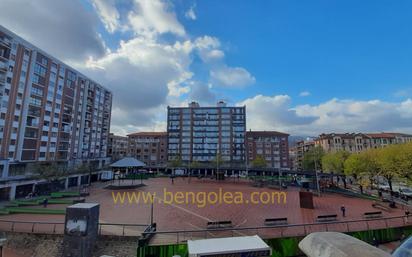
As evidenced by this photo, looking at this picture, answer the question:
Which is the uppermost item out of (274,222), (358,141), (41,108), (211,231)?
(41,108)

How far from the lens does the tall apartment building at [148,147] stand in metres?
86.8

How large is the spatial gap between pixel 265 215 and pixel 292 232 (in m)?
5.37

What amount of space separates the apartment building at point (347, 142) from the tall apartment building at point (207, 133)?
31.6m

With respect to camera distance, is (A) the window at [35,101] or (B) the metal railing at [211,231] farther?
(A) the window at [35,101]

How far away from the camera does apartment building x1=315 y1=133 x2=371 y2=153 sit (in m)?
75.8

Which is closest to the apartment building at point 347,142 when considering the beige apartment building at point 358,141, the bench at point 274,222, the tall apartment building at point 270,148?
the beige apartment building at point 358,141

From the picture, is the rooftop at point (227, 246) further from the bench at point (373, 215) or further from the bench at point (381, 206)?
the bench at point (381, 206)

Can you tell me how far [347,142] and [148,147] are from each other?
74.9 m

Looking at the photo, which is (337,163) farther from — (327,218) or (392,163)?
(327,218)

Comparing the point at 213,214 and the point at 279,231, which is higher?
the point at 279,231

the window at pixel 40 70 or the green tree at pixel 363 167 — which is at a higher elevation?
the window at pixel 40 70

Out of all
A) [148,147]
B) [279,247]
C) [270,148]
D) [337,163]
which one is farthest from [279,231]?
[148,147]

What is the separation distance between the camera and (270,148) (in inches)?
3221

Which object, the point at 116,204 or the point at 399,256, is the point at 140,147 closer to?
the point at 116,204
